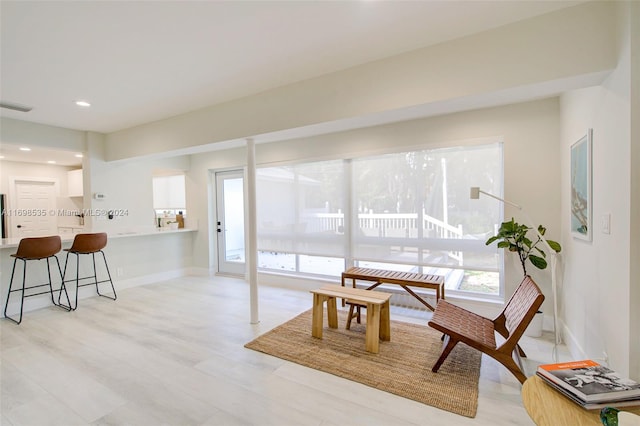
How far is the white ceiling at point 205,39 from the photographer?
1.92m

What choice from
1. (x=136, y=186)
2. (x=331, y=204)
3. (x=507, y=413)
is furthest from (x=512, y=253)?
(x=136, y=186)

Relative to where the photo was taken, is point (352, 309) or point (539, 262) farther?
point (352, 309)

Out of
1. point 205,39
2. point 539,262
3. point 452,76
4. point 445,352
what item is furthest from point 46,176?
point 539,262

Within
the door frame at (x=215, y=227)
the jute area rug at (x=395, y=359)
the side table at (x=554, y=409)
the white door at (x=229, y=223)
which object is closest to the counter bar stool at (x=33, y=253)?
the door frame at (x=215, y=227)

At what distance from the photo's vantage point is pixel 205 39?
2.25 metres

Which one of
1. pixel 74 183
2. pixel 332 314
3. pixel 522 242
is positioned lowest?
pixel 332 314

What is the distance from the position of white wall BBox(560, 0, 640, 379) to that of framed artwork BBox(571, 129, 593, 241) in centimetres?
7

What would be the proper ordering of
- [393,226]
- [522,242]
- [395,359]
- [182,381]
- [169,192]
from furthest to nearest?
[169,192] < [393,226] < [522,242] < [395,359] < [182,381]

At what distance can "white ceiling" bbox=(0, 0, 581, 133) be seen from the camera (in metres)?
1.92

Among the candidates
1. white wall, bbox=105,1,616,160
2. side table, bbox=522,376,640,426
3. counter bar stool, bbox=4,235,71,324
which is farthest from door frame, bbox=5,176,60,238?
side table, bbox=522,376,640,426

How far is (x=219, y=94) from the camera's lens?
335 centimetres

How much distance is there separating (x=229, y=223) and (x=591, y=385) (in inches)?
221

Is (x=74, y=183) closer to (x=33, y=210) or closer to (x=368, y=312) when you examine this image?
(x=33, y=210)

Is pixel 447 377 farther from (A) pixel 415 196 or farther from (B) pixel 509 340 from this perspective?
(A) pixel 415 196
